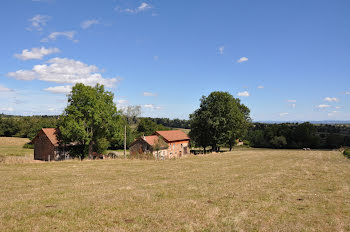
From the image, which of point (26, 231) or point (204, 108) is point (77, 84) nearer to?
point (204, 108)

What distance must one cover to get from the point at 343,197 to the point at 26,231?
14871 millimetres

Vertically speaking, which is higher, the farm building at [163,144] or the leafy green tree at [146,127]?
the leafy green tree at [146,127]

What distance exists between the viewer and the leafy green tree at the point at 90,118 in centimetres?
4303

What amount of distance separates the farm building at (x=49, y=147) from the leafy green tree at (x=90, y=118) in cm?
230

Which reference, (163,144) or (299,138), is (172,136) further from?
(299,138)

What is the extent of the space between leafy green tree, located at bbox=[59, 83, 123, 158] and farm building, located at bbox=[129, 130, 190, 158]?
11.2 m

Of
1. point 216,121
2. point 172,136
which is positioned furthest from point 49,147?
point 216,121

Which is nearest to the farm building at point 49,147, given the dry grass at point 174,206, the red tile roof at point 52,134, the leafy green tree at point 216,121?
the red tile roof at point 52,134

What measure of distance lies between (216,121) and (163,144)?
1451cm

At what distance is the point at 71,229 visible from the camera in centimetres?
779

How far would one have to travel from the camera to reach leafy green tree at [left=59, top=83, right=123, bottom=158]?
4303 centimetres

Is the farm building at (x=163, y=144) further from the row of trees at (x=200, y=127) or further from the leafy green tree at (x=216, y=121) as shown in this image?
the leafy green tree at (x=216, y=121)

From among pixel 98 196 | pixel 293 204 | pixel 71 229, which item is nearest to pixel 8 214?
pixel 71 229

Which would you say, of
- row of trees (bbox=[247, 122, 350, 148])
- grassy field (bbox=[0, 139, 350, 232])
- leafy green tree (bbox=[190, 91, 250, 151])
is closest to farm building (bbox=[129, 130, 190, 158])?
leafy green tree (bbox=[190, 91, 250, 151])
